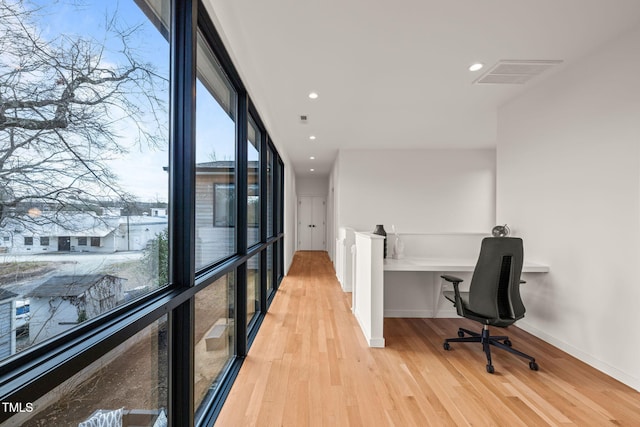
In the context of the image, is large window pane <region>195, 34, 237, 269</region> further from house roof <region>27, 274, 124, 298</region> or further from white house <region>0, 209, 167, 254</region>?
house roof <region>27, 274, 124, 298</region>

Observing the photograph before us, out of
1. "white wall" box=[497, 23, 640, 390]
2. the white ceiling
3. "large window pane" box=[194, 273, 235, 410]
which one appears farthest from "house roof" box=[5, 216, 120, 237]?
"white wall" box=[497, 23, 640, 390]

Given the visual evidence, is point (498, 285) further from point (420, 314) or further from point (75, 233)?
point (75, 233)

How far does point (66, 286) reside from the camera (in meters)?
0.77

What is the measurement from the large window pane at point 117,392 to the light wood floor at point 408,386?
26.5 inches

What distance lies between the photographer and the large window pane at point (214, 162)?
68.3 inches

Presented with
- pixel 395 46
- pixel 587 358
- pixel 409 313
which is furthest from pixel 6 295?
pixel 409 313

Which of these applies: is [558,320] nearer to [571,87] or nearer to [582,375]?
[582,375]

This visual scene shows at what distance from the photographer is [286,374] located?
224cm

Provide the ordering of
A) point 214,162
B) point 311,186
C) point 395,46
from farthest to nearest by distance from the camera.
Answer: point 311,186 → point 395,46 → point 214,162

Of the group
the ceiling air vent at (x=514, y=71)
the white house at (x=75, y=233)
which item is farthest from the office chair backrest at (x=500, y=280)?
the white house at (x=75, y=233)

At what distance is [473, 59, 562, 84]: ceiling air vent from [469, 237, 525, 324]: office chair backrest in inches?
59.1

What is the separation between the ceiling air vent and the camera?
2.53m

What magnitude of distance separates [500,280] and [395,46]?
2.04m

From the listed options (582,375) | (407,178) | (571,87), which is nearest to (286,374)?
(582,375)
